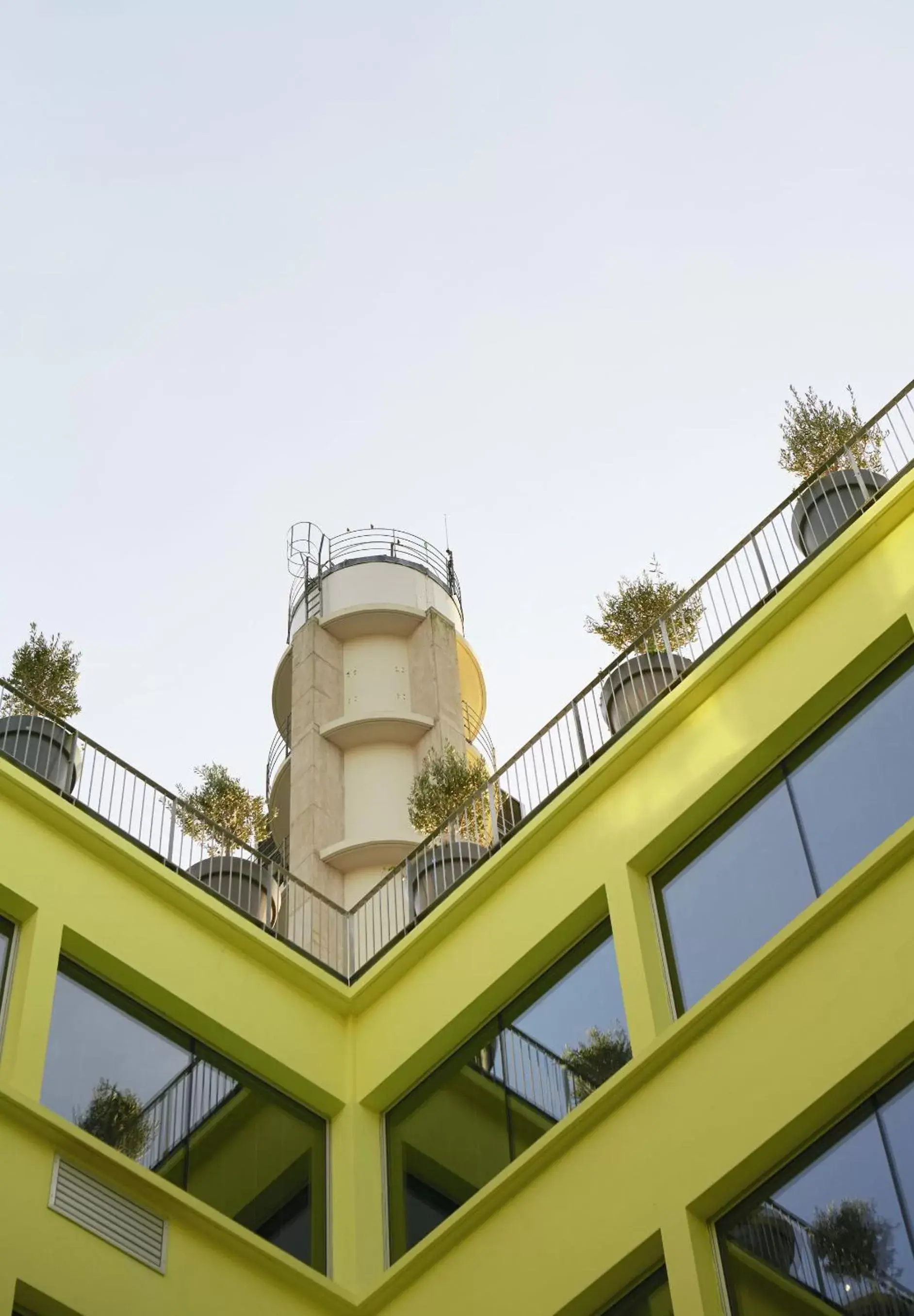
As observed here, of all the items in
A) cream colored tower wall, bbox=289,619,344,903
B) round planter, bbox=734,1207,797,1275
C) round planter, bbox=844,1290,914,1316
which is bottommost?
round planter, bbox=844,1290,914,1316

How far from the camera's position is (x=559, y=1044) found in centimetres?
1444

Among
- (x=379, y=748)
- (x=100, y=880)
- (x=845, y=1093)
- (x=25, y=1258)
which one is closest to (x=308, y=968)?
(x=100, y=880)


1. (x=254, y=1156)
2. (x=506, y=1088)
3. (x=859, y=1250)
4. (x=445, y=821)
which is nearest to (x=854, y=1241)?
(x=859, y=1250)

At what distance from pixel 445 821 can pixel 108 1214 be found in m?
5.69

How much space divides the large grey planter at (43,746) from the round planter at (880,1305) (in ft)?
29.0

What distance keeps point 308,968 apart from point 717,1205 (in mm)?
5586

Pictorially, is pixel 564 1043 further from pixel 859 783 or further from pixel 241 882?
pixel 241 882

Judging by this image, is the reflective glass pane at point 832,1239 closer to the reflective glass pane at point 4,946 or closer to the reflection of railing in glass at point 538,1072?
the reflection of railing in glass at point 538,1072

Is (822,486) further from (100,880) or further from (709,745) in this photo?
(100,880)

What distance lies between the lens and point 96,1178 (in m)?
12.9

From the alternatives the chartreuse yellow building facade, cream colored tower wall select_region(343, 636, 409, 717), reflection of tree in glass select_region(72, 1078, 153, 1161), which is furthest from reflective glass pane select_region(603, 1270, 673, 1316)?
cream colored tower wall select_region(343, 636, 409, 717)

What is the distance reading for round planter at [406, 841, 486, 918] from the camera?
17.7m

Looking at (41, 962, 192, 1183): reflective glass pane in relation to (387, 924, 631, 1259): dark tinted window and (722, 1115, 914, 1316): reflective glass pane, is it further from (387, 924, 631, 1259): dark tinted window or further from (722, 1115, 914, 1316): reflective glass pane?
(722, 1115, 914, 1316): reflective glass pane

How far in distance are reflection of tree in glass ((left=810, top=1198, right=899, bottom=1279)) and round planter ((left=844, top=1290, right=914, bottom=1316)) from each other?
13 centimetres
